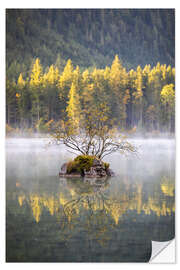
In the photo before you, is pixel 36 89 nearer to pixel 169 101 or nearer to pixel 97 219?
pixel 169 101

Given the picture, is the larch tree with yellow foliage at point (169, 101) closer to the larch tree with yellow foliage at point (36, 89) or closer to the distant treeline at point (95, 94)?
the distant treeline at point (95, 94)

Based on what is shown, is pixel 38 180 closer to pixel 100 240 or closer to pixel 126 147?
pixel 126 147

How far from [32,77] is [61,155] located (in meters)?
1.76

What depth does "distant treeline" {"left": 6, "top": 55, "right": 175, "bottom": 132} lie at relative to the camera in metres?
7.52

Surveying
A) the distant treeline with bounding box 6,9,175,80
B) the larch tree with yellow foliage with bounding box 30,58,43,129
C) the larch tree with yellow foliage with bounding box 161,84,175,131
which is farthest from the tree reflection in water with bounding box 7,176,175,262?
the distant treeline with bounding box 6,9,175,80

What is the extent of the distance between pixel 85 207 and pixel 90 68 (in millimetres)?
3693

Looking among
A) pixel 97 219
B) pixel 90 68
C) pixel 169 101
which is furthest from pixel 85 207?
pixel 90 68

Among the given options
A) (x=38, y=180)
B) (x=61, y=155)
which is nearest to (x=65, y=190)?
(x=38, y=180)

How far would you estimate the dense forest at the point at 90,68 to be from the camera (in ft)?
22.4

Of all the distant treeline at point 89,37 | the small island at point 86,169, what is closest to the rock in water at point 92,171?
the small island at point 86,169

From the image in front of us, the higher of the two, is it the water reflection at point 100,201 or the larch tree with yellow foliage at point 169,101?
the larch tree with yellow foliage at point 169,101

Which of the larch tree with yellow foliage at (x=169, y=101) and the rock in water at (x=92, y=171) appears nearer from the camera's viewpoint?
the rock in water at (x=92, y=171)

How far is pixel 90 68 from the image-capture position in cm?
788

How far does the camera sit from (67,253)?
13.1ft
